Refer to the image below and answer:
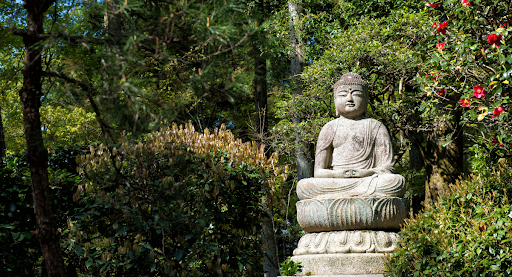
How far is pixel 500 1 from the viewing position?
5793mm

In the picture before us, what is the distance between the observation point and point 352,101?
25.7 ft

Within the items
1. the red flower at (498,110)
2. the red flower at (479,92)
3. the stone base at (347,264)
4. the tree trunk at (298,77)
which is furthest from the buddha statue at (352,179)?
the tree trunk at (298,77)

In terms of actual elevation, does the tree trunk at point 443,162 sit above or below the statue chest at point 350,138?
below

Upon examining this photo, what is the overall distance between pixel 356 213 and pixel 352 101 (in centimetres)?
193

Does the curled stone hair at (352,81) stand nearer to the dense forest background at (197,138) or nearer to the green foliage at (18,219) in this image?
the dense forest background at (197,138)

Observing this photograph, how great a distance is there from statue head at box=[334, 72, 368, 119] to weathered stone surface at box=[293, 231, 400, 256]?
78.4 inches

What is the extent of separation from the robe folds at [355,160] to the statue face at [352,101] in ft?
0.42

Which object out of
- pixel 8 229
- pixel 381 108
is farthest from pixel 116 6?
pixel 381 108

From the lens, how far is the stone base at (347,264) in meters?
6.39

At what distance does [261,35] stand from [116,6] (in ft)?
4.23

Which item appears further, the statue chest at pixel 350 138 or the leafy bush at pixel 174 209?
the statue chest at pixel 350 138

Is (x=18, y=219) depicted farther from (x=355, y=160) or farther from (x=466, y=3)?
(x=466, y=3)

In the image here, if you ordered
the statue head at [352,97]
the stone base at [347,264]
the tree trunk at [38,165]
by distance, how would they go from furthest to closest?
the statue head at [352,97] → the stone base at [347,264] → the tree trunk at [38,165]

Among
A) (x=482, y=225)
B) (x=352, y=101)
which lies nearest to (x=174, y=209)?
(x=352, y=101)
